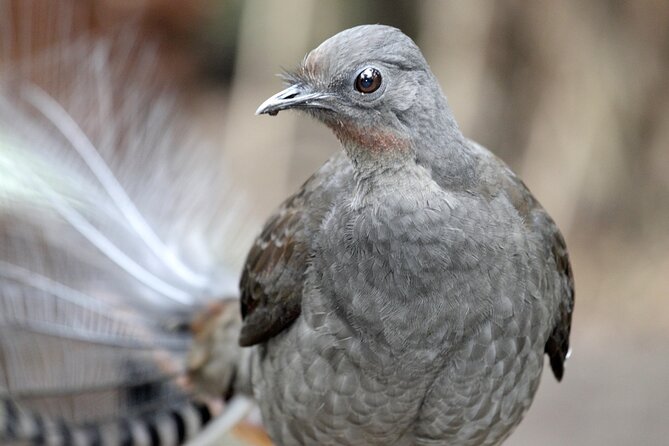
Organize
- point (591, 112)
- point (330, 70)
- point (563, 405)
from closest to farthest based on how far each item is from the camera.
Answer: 1. point (330, 70)
2. point (563, 405)
3. point (591, 112)

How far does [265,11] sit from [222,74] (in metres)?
1.95

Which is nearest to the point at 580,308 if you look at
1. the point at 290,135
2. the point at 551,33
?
the point at 551,33

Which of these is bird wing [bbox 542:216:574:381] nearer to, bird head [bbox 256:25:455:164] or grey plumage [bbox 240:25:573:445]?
grey plumage [bbox 240:25:573:445]

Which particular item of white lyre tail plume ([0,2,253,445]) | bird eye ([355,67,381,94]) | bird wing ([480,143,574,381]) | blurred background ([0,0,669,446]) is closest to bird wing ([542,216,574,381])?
bird wing ([480,143,574,381])

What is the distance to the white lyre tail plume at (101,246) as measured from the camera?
3719 millimetres

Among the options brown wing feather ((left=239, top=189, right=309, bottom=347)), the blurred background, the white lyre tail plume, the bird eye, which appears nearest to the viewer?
the bird eye

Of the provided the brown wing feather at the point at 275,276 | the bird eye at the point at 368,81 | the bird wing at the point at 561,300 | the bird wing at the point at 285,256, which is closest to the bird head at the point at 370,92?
the bird eye at the point at 368,81

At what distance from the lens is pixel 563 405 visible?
520cm

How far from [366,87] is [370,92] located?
16 millimetres

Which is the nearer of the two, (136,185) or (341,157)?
(341,157)

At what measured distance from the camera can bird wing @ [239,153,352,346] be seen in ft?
9.47

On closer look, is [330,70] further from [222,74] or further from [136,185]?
[222,74]

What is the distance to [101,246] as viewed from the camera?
3.91 m

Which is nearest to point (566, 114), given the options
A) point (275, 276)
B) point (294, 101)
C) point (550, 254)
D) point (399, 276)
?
point (550, 254)
